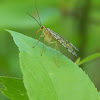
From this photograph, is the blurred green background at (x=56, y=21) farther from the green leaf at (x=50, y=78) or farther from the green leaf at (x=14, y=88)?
the green leaf at (x=14, y=88)

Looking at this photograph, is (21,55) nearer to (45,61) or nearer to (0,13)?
(45,61)

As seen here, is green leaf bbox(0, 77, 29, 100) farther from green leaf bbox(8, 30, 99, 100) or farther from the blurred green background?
the blurred green background

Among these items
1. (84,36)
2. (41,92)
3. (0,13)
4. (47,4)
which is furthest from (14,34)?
(47,4)

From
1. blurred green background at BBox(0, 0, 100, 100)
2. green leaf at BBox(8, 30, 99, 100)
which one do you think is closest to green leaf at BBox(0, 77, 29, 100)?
green leaf at BBox(8, 30, 99, 100)

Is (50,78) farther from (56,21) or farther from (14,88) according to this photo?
(56,21)

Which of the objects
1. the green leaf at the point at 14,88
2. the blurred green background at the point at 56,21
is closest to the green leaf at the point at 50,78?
the green leaf at the point at 14,88
